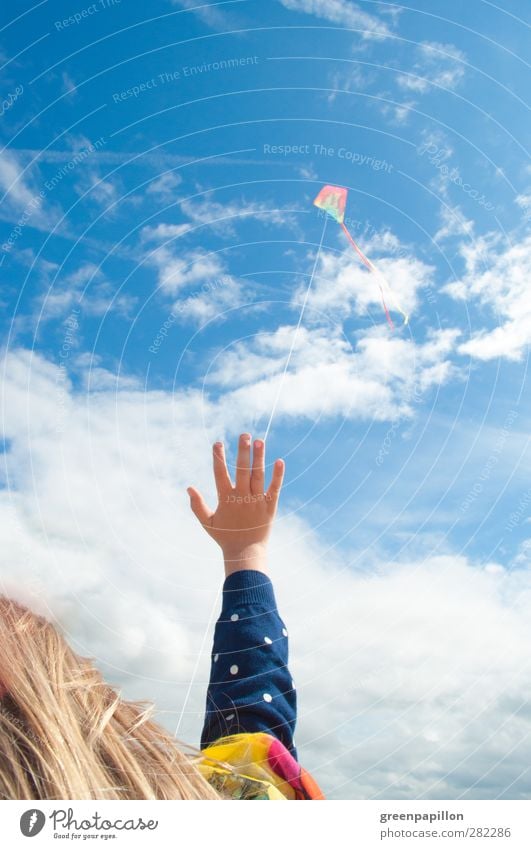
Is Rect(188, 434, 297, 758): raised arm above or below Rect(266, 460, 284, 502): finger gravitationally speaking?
below

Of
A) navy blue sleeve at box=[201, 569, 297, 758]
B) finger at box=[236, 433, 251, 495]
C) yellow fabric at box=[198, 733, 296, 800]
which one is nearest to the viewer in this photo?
yellow fabric at box=[198, 733, 296, 800]

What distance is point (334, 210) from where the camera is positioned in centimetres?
358

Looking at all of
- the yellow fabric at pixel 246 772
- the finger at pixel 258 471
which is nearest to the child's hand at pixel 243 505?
the finger at pixel 258 471

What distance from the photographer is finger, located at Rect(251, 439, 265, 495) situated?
265 centimetres

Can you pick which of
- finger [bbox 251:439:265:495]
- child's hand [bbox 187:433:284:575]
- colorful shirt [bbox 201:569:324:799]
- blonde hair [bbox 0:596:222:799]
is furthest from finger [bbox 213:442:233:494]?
blonde hair [bbox 0:596:222:799]

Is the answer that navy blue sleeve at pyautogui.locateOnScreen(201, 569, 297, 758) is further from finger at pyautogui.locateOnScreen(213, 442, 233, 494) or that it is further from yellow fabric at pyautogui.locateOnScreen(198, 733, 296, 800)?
finger at pyautogui.locateOnScreen(213, 442, 233, 494)

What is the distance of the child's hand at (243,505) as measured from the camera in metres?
2.56

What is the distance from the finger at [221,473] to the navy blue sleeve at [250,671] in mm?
489

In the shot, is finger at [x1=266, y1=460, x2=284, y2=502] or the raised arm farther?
finger at [x1=266, y1=460, x2=284, y2=502]

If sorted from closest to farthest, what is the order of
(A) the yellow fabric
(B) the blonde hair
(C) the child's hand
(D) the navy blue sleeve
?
(B) the blonde hair, (A) the yellow fabric, (D) the navy blue sleeve, (C) the child's hand
